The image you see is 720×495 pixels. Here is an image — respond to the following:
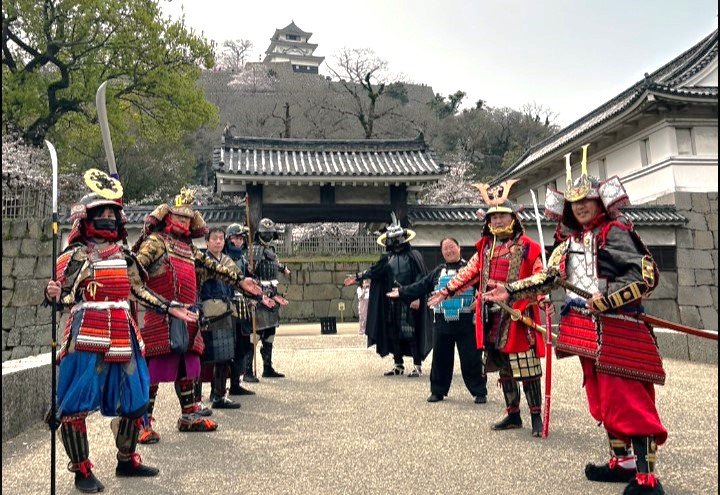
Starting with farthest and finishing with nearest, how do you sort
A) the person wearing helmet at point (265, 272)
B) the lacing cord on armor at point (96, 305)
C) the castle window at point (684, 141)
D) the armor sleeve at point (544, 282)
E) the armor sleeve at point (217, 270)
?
the castle window at point (684, 141) < the person wearing helmet at point (265, 272) < the armor sleeve at point (217, 270) < the armor sleeve at point (544, 282) < the lacing cord on armor at point (96, 305)

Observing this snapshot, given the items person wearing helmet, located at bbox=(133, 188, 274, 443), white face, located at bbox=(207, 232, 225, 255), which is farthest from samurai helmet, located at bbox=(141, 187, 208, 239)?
white face, located at bbox=(207, 232, 225, 255)

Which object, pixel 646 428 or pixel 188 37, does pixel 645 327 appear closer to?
pixel 646 428

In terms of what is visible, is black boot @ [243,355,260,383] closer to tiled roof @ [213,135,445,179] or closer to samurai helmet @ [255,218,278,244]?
samurai helmet @ [255,218,278,244]

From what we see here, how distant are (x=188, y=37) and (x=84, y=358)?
1879 cm

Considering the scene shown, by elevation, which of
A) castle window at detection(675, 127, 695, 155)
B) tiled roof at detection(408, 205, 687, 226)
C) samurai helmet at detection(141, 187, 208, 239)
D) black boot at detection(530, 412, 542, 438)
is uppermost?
castle window at detection(675, 127, 695, 155)

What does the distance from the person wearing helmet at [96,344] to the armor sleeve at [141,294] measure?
0.49 feet

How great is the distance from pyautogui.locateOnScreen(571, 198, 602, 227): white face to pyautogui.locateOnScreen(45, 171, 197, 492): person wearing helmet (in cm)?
280

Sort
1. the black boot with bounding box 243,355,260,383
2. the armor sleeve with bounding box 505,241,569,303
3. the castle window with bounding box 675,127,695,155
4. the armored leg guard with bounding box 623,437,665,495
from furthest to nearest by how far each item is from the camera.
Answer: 1. the castle window with bounding box 675,127,695,155
2. the black boot with bounding box 243,355,260,383
3. the armor sleeve with bounding box 505,241,569,303
4. the armored leg guard with bounding box 623,437,665,495

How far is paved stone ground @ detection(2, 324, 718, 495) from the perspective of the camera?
3.21 m

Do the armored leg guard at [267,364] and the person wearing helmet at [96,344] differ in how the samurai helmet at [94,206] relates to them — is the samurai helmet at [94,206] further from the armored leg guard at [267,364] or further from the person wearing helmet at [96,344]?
the armored leg guard at [267,364]

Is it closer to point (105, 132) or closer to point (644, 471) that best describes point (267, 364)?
point (105, 132)

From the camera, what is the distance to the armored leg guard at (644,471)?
282cm

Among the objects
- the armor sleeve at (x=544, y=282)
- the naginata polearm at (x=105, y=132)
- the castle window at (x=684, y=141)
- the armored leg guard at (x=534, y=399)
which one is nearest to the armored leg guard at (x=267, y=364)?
the naginata polearm at (x=105, y=132)

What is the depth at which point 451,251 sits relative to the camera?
564 centimetres
